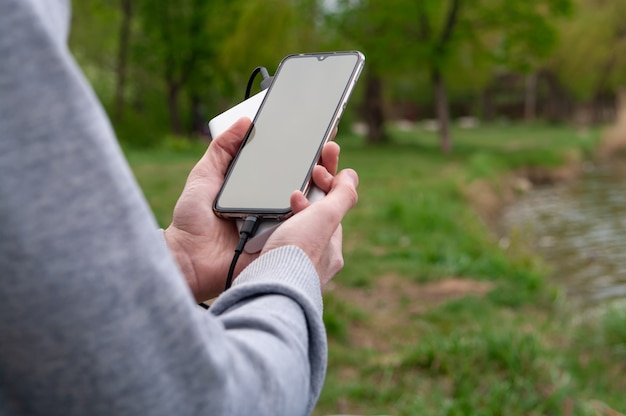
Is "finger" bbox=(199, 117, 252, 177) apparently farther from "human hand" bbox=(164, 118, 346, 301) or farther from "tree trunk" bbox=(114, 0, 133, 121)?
Result: "tree trunk" bbox=(114, 0, 133, 121)

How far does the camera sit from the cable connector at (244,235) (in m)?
1.39

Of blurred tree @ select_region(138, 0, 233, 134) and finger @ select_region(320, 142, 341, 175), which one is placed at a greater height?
finger @ select_region(320, 142, 341, 175)

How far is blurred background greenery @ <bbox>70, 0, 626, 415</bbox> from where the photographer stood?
13.8 ft

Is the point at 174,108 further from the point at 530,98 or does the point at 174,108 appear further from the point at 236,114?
the point at 236,114

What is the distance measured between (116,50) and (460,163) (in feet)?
50.6

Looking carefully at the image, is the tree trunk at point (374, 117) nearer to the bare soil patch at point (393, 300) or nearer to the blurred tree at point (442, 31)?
the blurred tree at point (442, 31)

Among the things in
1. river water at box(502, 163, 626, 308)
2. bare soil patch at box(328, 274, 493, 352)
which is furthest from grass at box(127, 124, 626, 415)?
river water at box(502, 163, 626, 308)

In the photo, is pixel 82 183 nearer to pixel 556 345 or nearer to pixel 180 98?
pixel 556 345

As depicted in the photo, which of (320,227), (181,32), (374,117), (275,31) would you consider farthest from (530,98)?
(320,227)

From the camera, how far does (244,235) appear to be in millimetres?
1429

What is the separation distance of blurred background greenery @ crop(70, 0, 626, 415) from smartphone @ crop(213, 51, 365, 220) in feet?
7.80

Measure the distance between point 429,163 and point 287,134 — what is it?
15.3m

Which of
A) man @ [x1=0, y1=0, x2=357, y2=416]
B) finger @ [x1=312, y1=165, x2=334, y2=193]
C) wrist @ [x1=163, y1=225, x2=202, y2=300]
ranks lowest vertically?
wrist @ [x1=163, y1=225, x2=202, y2=300]

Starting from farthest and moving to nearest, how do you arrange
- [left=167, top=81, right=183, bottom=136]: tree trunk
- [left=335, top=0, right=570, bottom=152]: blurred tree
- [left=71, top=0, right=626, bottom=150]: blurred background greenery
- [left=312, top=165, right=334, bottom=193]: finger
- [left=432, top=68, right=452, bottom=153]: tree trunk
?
[left=167, top=81, right=183, bottom=136]: tree trunk < [left=432, top=68, right=452, bottom=153]: tree trunk < [left=71, top=0, right=626, bottom=150]: blurred background greenery < [left=335, top=0, right=570, bottom=152]: blurred tree < [left=312, top=165, right=334, bottom=193]: finger
